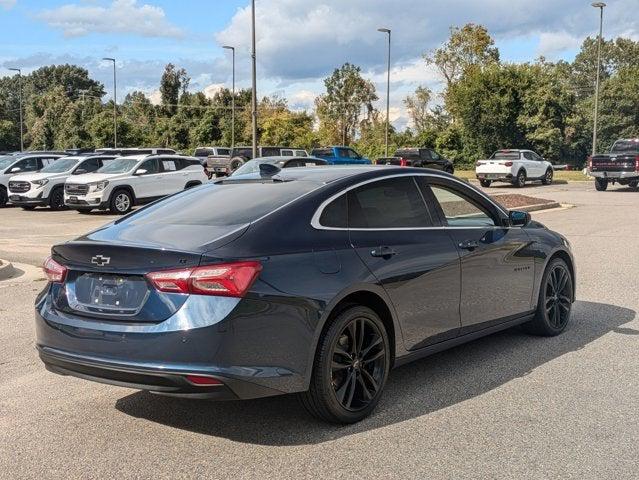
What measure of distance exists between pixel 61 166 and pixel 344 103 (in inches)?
1854

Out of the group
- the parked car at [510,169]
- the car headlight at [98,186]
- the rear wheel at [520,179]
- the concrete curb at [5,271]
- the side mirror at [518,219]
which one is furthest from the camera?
the rear wheel at [520,179]

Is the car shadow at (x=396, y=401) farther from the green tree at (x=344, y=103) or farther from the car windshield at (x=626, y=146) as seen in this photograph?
the green tree at (x=344, y=103)

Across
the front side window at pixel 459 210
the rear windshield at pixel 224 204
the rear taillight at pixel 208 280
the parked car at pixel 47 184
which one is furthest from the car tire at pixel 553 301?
the parked car at pixel 47 184

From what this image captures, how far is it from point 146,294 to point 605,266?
8.50 metres

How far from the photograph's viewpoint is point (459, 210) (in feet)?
18.9

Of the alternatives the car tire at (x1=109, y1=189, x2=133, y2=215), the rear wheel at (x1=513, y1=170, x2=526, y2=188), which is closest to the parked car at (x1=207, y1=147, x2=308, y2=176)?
the rear wheel at (x1=513, y1=170, x2=526, y2=188)

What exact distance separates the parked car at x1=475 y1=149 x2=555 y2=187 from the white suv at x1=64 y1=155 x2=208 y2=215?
584 inches

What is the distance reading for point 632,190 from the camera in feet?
100

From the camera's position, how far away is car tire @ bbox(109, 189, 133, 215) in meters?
20.9

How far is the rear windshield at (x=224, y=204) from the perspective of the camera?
14.6 ft

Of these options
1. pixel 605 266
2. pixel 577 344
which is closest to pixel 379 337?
pixel 577 344

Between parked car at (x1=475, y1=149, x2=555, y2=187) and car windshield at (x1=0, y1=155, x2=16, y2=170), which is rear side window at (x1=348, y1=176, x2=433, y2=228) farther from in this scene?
parked car at (x1=475, y1=149, x2=555, y2=187)

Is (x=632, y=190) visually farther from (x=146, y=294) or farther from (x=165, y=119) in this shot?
(x=165, y=119)

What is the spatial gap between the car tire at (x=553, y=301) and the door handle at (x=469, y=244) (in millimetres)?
1182
